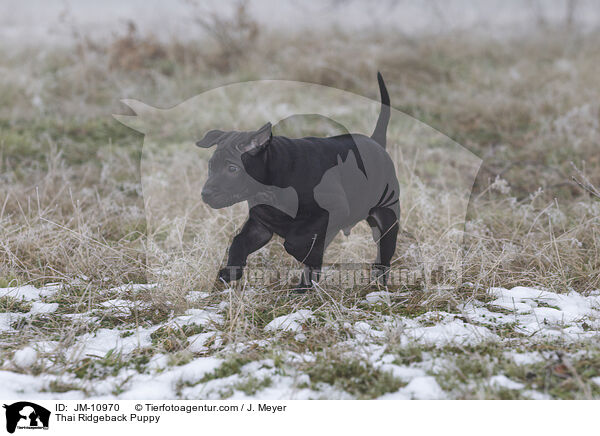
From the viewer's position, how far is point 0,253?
3.69 metres

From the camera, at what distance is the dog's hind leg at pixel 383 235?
3424 millimetres

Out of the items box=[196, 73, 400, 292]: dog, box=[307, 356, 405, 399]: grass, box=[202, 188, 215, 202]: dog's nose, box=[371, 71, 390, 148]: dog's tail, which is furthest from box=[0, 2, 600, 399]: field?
box=[371, 71, 390, 148]: dog's tail

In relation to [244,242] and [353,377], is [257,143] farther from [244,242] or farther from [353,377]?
[353,377]

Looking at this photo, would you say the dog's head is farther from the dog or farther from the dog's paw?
the dog's paw

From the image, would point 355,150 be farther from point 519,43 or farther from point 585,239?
point 519,43

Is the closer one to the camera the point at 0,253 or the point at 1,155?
the point at 0,253

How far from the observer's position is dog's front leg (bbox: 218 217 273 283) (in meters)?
3.09

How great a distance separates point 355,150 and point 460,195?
2059mm

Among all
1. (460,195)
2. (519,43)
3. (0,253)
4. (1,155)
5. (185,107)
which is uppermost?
(519,43)

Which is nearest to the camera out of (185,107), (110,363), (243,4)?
(110,363)

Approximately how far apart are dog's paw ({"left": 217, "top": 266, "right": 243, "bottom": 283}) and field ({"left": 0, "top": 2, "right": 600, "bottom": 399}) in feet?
0.34

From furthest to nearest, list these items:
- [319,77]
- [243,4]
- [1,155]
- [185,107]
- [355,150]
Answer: [243,4] < [319,77] < [185,107] < [1,155] < [355,150]
